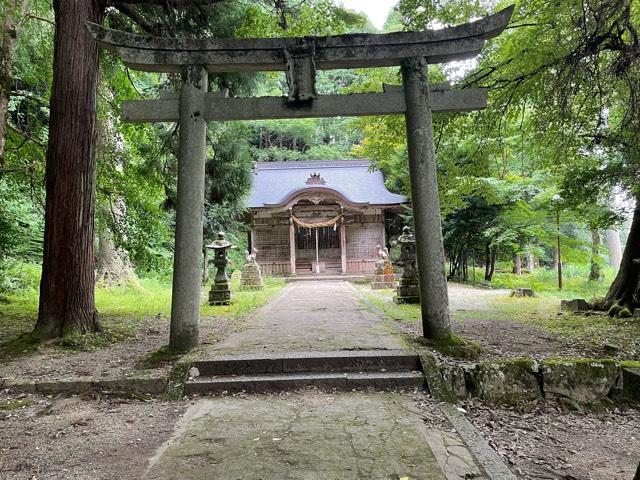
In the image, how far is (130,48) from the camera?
4.42m

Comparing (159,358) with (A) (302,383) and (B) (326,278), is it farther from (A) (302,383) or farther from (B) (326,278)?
(B) (326,278)

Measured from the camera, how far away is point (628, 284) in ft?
24.0

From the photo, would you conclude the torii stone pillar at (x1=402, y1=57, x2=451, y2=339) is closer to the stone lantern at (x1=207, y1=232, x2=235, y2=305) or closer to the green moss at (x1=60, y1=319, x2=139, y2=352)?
the green moss at (x1=60, y1=319, x2=139, y2=352)

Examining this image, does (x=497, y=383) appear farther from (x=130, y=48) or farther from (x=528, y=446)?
(x=130, y=48)

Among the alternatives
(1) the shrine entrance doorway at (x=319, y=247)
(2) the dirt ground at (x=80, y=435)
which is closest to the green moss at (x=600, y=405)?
(2) the dirt ground at (x=80, y=435)

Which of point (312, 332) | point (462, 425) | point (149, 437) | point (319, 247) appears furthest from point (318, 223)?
point (149, 437)

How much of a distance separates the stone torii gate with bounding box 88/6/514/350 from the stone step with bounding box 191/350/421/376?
2.06 feet

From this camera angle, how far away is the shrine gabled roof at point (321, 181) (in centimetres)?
1978

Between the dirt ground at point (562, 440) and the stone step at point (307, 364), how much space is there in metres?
0.77

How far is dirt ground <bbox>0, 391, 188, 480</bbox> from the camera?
2354mm

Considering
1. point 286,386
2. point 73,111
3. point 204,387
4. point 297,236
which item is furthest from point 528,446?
point 297,236

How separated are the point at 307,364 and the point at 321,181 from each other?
16.1 metres

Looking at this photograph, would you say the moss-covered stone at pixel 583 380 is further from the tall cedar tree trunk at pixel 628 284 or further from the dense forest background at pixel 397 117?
the tall cedar tree trunk at pixel 628 284

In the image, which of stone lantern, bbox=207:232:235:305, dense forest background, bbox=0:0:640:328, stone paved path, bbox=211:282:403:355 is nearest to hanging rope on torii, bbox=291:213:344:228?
dense forest background, bbox=0:0:640:328
